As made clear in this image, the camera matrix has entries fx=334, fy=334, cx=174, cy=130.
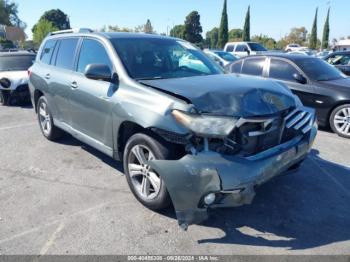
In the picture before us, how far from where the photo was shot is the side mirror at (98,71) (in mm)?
3791

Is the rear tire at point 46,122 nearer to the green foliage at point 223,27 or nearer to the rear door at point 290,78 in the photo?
the rear door at point 290,78

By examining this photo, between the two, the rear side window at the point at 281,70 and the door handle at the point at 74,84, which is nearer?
the door handle at the point at 74,84

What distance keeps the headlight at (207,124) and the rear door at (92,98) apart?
121 cm

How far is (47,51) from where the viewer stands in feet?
19.5

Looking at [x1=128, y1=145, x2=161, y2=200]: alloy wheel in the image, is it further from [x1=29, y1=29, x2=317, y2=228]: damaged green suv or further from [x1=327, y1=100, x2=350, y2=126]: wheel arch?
[x1=327, y1=100, x2=350, y2=126]: wheel arch

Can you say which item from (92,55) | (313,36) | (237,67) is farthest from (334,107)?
(313,36)

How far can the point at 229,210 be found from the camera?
3701 millimetres

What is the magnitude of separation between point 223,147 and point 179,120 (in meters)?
0.47

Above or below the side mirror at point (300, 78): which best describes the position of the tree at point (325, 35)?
above

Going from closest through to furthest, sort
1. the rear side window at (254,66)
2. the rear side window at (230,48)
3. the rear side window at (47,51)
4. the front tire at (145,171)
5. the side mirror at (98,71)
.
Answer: the front tire at (145,171) < the side mirror at (98,71) < the rear side window at (47,51) < the rear side window at (254,66) < the rear side window at (230,48)

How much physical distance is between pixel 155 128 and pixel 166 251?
1130 mm

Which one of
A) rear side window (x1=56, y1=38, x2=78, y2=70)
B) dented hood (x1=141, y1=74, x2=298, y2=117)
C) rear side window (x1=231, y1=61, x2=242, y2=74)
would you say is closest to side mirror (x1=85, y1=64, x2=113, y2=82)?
dented hood (x1=141, y1=74, x2=298, y2=117)

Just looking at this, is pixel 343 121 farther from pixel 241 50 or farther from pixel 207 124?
pixel 241 50

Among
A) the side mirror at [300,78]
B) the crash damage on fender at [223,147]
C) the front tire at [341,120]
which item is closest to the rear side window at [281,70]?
the side mirror at [300,78]
